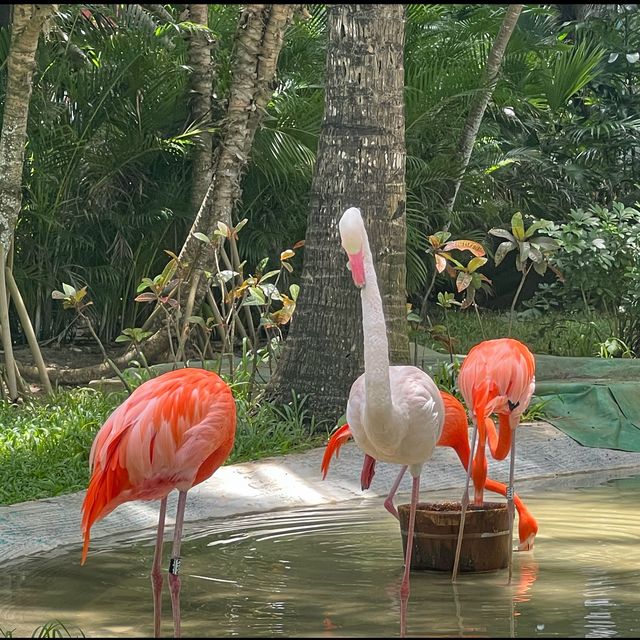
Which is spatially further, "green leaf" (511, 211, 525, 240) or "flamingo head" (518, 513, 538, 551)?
"green leaf" (511, 211, 525, 240)

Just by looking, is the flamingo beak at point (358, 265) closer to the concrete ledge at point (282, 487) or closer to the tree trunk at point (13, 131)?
the concrete ledge at point (282, 487)

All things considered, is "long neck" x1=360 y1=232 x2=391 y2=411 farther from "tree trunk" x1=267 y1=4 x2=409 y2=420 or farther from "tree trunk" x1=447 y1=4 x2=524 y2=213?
"tree trunk" x1=447 y1=4 x2=524 y2=213

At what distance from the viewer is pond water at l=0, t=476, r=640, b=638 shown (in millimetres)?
3846

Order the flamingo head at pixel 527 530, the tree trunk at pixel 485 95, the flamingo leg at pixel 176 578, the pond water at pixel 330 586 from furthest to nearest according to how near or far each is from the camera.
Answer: the tree trunk at pixel 485 95, the flamingo head at pixel 527 530, the pond water at pixel 330 586, the flamingo leg at pixel 176 578

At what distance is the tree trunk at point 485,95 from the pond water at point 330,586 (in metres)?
5.97

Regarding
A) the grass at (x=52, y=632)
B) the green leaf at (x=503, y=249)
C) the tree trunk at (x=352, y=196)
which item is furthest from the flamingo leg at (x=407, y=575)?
the green leaf at (x=503, y=249)

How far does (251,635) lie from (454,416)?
5.73ft

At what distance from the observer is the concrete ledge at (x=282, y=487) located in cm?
517

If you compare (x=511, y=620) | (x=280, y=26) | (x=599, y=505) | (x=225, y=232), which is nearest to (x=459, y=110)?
(x=280, y=26)

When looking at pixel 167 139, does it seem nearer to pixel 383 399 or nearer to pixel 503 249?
pixel 503 249

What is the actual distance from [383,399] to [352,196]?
10.9ft

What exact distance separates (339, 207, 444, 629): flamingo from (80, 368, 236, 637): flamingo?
20.6 inches

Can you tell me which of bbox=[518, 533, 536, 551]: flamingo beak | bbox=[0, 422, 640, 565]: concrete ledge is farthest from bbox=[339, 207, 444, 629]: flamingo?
bbox=[0, 422, 640, 565]: concrete ledge

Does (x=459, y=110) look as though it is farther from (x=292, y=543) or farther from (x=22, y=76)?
(x=292, y=543)
